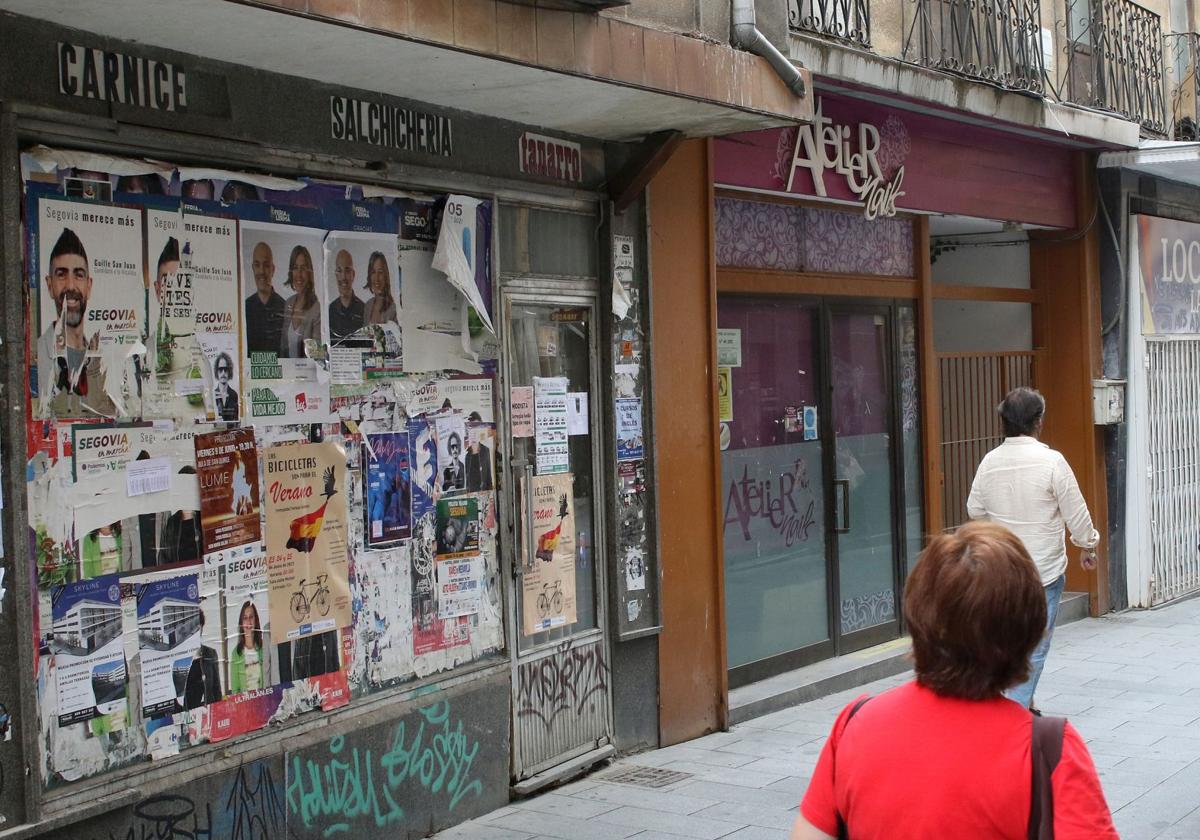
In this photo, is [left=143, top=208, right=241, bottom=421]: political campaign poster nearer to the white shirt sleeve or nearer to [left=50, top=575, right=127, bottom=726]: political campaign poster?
[left=50, top=575, right=127, bottom=726]: political campaign poster

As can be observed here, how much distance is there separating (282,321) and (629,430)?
2.54 meters

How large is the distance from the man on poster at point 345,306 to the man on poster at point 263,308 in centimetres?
31

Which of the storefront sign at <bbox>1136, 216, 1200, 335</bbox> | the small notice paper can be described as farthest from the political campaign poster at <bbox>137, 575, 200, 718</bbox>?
the storefront sign at <bbox>1136, 216, 1200, 335</bbox>

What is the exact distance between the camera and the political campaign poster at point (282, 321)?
224 inches

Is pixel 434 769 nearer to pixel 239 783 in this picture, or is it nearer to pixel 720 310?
pixel 239 783

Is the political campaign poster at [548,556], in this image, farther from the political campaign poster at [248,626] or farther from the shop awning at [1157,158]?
the shop awning at [1157,158]

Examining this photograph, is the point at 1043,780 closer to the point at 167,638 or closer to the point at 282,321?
the point at 167,638

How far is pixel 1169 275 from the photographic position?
13.6 meters

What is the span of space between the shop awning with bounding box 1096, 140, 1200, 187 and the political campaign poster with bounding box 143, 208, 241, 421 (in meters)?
9.36

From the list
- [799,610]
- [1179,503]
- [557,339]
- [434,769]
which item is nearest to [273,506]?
[434,769]

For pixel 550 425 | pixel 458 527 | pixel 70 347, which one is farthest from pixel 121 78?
pixel 550 425

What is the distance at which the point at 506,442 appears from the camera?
706 centimetres

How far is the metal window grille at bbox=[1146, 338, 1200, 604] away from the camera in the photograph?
1328 cm

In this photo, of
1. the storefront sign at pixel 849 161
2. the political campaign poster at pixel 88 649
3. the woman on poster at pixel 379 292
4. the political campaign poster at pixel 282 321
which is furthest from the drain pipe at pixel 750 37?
the political campaign poster at pixel 88 649
